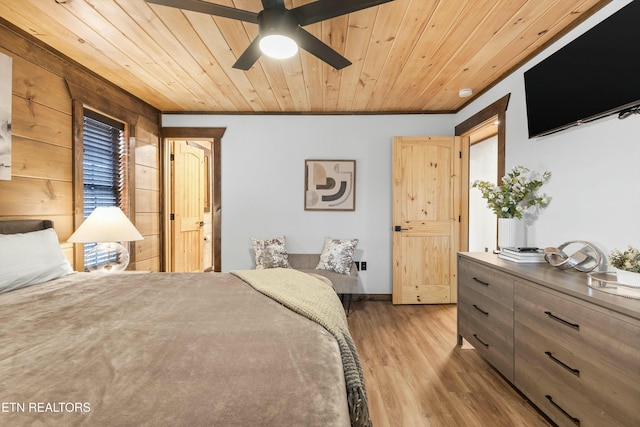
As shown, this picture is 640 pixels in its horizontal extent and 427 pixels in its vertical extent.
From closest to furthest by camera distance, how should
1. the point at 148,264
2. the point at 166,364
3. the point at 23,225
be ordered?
the point at 166,364, the point at 23,225, the point at 148,264

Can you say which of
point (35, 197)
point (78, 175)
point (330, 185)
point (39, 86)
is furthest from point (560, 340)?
point (39, 86)

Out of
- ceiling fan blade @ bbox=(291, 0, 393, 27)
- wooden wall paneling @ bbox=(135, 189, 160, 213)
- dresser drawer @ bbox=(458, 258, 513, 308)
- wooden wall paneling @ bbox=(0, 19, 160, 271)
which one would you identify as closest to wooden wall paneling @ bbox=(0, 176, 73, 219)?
wooden wall paneling @ bbox=(0, 19, 160, 271)

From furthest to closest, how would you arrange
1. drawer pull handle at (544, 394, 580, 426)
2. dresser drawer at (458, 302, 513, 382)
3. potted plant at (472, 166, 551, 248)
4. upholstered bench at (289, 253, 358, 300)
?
upholstered bench at (289, 253, 358, 300) < potted plant at (472, 166, 551, 248) < dresser drawer at (458, 302, 513, 382) < drawer pull handle at (544, 394, 580, 426)

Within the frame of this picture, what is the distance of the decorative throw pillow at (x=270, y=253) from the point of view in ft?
11.3

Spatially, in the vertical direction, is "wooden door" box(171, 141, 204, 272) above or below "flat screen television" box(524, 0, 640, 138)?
below

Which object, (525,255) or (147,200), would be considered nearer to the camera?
(525,255)

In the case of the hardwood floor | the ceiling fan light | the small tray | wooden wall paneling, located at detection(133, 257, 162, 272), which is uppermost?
the ceiling fan light

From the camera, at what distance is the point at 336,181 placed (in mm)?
3699

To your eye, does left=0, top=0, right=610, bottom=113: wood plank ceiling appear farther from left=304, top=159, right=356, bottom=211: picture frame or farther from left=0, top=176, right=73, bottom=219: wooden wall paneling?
left=0, top=176, right=73, bottom=219: wooden wall paneling

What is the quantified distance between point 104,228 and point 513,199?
10.5 feet

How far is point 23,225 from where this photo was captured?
196cm

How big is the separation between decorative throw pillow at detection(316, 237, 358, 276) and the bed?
1922 millimetres

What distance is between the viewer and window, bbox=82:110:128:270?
263cm

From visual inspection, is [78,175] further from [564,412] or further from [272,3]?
[564,412]
